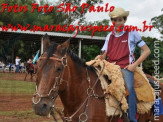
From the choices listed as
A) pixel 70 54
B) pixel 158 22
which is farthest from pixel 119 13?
pixel 158 22

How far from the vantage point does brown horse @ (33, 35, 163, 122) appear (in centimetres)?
325

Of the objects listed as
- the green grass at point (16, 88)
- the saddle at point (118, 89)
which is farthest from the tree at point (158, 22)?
the saddle at point (118, 89)

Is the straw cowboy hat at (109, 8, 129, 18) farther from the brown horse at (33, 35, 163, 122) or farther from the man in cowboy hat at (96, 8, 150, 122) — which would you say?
the brown horse at (33, 35, 163, 122)

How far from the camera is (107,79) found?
4121 mm

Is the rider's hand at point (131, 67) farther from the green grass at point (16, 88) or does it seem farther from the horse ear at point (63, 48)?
the green grass at point (16, 88)

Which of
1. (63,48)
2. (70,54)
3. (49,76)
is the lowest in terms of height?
(49,76)

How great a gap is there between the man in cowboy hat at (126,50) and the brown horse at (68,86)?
463mm

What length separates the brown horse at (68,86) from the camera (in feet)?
10.7

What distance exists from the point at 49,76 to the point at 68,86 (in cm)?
48

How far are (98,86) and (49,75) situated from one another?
1.04 metres

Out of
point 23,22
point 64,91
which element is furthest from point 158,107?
point 23,22

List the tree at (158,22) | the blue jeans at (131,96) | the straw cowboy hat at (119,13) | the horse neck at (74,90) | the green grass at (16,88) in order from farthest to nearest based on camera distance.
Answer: the tree at (158,22)
the green grass at (16,88)
the straw cowboy hat at (119,13)
the blue jeans at (131,96)
the horse neck at (74,90)

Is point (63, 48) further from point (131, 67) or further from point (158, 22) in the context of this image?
point (158, 22)

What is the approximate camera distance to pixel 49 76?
3301 mm
